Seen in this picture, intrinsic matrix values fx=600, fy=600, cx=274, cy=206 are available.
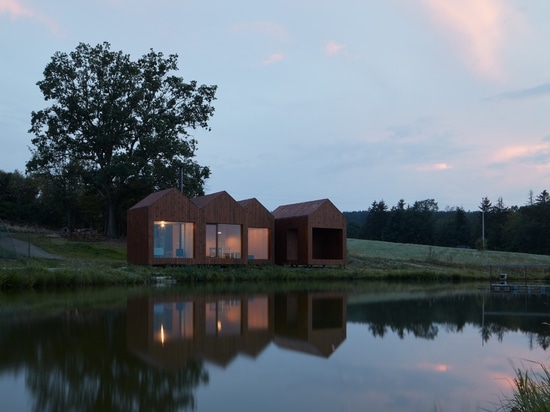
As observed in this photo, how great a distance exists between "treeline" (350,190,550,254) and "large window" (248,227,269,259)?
32.8 m

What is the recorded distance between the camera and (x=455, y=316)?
1429cm

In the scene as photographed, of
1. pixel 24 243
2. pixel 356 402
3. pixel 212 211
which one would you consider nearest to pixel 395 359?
pixel 356 402

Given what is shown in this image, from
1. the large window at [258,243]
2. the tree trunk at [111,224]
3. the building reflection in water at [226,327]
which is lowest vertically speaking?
the building reflection in water at [226,327]

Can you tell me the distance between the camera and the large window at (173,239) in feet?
84.6

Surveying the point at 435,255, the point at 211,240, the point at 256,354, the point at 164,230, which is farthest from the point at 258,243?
the point at 256,354

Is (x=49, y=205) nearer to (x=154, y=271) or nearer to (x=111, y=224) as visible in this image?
(x=111, y=224)

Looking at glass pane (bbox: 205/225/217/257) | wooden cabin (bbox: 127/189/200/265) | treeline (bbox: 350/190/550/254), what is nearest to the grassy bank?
wooden cabin (bbox: 127/189/200/265)

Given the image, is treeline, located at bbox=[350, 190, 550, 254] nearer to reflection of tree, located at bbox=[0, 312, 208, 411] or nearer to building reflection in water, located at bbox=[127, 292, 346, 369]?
building reflection in water, located at bbox=[127, 292, 346, 369]

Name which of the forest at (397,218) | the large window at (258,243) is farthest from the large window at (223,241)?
the forest at (397,218)

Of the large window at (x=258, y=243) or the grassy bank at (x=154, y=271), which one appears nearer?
the grassy bank at (x=154, y=271)

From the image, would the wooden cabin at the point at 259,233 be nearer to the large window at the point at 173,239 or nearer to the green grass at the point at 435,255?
the large window at the point at 173,239

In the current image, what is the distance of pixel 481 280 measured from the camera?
29.8m

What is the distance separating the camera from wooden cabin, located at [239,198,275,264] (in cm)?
2921

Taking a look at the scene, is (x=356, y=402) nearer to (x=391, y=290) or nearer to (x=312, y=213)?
(x=391, y=290)
